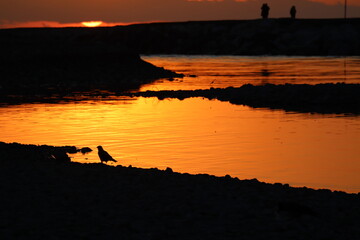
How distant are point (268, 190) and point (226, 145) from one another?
921cm

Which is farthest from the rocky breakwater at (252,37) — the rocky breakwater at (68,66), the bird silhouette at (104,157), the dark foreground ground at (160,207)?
the dark foreground ground at (160,207)

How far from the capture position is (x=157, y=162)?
67.8ft

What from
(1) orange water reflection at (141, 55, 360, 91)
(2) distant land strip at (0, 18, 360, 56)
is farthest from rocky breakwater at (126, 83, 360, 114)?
(2) distant land strip at (0, 18, 360, 56)

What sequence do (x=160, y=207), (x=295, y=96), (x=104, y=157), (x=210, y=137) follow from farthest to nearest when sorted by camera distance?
(x=295, y=96) < (x=210, y=137) < (x=104, y=157) < (x=160, y=207)

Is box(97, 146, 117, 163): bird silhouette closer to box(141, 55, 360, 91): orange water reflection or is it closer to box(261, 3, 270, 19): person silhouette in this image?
box(141, 55, 360, 91): orange water reflection

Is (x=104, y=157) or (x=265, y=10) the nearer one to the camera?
(x=104, y=157)

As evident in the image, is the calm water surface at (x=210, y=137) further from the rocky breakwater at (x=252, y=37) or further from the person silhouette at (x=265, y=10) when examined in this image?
the person silhouette at (x=265, y=10)

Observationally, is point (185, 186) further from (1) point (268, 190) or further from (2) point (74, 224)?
(2) point (74, 224)

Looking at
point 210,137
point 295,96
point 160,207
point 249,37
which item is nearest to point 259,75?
point 295,96

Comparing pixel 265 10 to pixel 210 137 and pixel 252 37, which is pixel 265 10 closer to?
pixel 252 37

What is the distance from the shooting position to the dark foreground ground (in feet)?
38.8

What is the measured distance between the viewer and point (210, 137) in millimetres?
26047

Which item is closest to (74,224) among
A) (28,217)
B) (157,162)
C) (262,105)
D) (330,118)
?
(28,217)

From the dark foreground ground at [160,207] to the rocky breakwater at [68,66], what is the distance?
1671 inches
